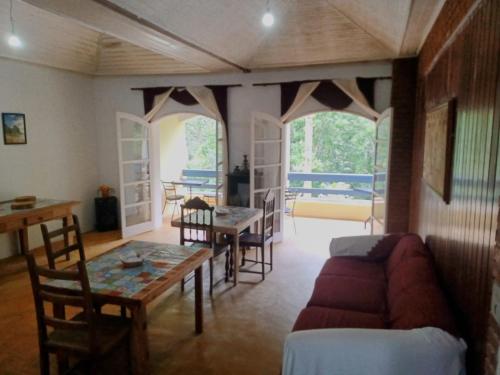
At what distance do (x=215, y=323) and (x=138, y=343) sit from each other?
115 centimetres

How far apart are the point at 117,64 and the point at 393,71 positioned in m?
4.25

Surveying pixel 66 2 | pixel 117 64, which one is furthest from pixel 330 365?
pixel 117 64

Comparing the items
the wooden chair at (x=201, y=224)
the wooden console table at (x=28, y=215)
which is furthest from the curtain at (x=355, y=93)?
the wooden console table at (x=28, y=215)

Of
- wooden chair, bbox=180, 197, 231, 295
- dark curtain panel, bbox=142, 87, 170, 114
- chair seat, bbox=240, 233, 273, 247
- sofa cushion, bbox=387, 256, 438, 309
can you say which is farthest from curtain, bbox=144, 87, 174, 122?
sofa cushion, bbox=387, 256, 438, 309

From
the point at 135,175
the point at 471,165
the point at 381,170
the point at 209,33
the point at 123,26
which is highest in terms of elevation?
the point at 209,33

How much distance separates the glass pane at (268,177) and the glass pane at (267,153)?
0.36ft

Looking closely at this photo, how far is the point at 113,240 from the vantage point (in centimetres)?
591

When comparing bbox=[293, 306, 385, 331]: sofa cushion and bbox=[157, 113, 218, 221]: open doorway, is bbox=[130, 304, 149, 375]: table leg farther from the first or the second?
bbox=[157, 113, 218, 221]: open doorway

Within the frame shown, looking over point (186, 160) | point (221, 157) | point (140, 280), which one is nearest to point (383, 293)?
point (140, 280)

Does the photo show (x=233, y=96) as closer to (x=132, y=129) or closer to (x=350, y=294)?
(x=132, y=129)

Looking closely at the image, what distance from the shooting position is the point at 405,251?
3004 millimetres

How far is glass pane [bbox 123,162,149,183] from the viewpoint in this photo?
6.20 metres

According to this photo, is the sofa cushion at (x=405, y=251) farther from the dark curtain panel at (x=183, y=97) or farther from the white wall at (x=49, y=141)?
the white wall at (x=49, y=141)

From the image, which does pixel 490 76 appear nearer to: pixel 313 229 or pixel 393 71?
pixel 393 71
